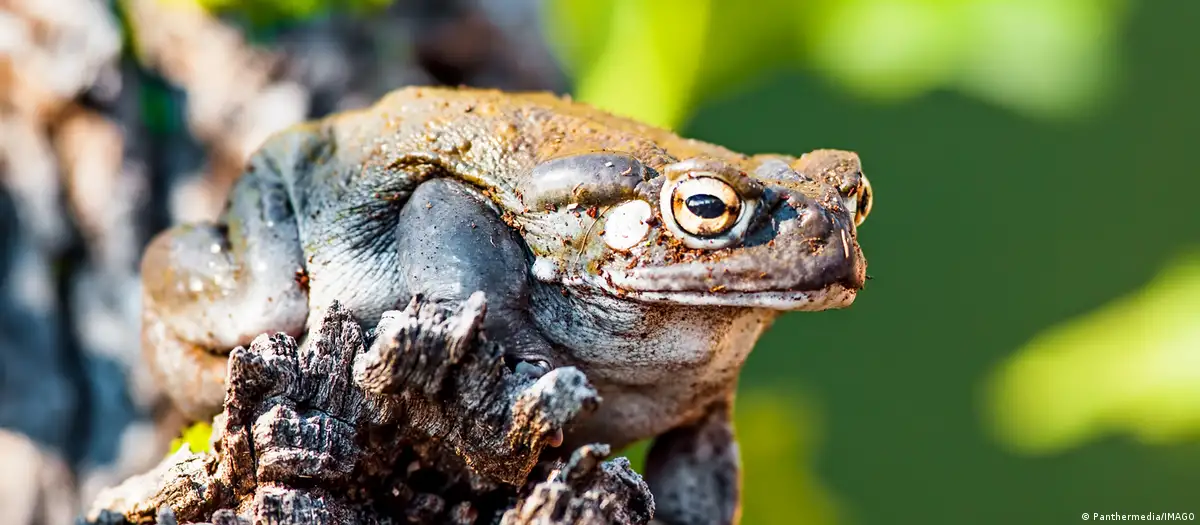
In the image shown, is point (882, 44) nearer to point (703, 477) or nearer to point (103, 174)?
point (703, 477)

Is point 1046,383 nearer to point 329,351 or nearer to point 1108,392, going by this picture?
point 1108,392

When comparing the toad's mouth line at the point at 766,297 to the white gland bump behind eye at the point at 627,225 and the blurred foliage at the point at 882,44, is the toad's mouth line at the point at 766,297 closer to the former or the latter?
the white gland bump behind eye at the point at 627,225

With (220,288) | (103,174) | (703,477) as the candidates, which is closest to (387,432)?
(220,288)

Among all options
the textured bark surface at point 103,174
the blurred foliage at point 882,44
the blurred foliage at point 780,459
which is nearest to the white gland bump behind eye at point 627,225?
the textured bark surface at point 103,174

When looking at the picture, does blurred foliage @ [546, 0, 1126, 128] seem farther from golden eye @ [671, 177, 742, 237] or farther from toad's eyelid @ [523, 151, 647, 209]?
golden eye @ [671, 177, 742, 237]

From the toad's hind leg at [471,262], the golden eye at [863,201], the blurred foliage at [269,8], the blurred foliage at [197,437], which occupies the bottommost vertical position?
the blurred foliage at [197,437]

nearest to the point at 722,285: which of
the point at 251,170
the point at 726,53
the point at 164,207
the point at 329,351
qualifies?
the point at 329,351
